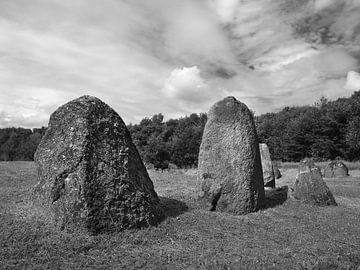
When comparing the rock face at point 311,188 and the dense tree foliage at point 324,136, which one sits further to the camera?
the dense tree foliage at point 324,136

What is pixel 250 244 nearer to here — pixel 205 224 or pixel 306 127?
pixel 205 224

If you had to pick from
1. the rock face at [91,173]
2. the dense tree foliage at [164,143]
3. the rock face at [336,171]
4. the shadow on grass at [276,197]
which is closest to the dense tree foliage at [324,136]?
the dense tree foliage at [164,143]

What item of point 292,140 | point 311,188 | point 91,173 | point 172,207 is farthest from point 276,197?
point 292,140

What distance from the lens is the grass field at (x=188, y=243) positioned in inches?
243

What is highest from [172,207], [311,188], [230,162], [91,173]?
[230,162]

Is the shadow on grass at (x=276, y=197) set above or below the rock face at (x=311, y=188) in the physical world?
below

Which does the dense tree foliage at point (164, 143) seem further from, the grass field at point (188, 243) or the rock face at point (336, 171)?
the grass field at point (188, 243)

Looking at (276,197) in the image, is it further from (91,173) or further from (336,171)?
(336,171)

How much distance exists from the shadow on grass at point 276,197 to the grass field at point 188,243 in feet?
5.33

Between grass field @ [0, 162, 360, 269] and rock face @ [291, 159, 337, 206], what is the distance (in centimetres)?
225

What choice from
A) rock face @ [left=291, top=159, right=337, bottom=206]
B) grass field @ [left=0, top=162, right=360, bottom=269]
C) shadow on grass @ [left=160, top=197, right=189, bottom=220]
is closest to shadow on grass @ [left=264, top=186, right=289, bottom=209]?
rock face @ [left=291, top=159, right=337, bottom=206]

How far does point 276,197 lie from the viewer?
43.8ft

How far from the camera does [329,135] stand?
5766 centimetres

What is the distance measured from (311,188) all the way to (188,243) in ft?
24.4
